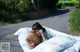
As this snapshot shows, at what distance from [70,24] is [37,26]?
7882 millimetres

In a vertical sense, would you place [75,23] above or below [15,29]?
above

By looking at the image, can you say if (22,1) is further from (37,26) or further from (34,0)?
(37,26)

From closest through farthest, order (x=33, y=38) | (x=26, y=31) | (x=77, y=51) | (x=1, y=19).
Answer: (x=77, y=51), (x=33, y=38), (x=26, y=31), (x=1, y=19)

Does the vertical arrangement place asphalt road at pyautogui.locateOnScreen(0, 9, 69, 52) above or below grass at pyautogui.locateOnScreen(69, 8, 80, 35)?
below

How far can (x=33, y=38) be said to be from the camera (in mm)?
5230

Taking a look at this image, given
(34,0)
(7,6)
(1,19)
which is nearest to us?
(1,19)

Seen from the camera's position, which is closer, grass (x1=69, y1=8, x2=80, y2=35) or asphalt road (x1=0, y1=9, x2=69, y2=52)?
asphalt road (x1=0, y1=9, x2=69, y2=52)

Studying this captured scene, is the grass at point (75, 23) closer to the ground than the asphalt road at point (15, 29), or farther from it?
farther from it

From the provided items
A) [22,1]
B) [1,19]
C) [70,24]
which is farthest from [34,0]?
[70,24]

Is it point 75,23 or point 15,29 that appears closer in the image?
point 75,23

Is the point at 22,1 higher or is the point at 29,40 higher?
the point at 29,40

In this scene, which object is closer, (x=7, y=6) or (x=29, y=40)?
(x=29, y=40)

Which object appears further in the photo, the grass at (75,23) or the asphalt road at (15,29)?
the grass at (75,23)

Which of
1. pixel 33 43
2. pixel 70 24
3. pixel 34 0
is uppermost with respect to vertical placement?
pixel 33 43
